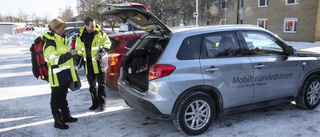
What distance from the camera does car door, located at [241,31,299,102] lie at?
394 centimetres

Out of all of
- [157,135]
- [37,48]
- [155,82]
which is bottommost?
[157,135]

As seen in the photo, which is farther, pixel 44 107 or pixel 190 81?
pixel 44 107

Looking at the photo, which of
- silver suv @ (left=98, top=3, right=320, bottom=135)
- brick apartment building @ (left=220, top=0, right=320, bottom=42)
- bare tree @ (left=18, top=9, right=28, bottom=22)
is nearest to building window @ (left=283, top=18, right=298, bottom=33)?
brick apartment building @ (left=220, top=0, right=320, bottom=42)

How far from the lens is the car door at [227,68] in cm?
355

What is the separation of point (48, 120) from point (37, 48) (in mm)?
1421

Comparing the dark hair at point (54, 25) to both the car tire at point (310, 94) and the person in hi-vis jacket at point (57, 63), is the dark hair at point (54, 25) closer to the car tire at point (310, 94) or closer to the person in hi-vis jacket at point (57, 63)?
the person in hi-vis jacket at point (57, 63)

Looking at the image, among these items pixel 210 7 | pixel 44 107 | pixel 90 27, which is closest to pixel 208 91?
pixel 90 27

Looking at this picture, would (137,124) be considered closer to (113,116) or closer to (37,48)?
(113,116)

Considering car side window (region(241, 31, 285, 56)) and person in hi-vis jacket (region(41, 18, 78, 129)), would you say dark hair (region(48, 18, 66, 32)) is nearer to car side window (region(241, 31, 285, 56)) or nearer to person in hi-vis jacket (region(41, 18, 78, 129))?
person in hi-vis jacket (region(41, 18, 78, 129))

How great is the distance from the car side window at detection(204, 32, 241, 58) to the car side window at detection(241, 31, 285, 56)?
267 millimetres

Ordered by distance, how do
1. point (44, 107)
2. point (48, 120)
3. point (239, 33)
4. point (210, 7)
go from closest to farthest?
1. point (239, 33)
2. point (48, 120)
3. point (44, 107)
4. point (210, 7)

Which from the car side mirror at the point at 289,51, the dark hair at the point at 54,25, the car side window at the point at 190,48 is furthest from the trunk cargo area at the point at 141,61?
the car side mirror at the point at 289,51

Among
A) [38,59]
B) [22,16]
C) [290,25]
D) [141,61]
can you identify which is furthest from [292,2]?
[22,16]

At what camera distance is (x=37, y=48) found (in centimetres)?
380
